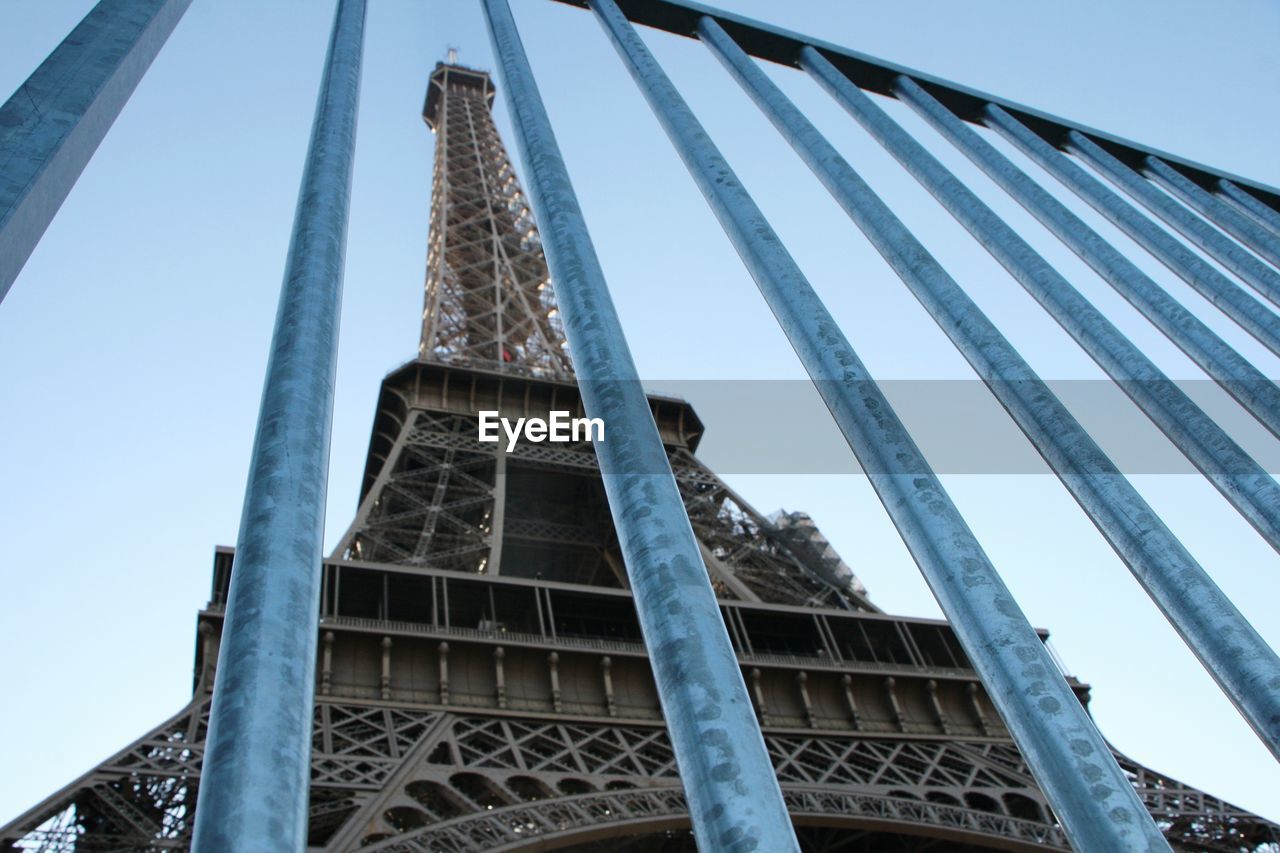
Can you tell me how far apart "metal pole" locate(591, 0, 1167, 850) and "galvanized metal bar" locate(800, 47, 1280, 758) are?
125 centimetres

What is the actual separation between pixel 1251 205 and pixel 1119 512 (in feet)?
24.9

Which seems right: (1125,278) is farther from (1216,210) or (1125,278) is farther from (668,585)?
(668,585)

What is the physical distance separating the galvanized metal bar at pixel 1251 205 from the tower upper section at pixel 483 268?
24.9 m

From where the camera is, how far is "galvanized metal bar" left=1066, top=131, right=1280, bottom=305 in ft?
34.4

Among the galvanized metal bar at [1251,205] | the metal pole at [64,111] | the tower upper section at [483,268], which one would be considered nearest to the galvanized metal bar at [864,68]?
the galvanized metal bar at [1251,205]

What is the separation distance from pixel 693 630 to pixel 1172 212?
9.31 meters

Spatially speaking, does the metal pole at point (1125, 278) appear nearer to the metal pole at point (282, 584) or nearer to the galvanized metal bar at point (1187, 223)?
the galvanized metal bar at point (1187, 223)

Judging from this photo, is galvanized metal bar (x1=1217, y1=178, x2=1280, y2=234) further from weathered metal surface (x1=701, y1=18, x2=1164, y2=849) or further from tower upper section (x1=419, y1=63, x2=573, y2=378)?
tower upper section (x1=419, y1=63, x2=573, y2=378)

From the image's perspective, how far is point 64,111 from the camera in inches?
176

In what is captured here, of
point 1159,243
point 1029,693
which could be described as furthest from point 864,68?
point 1029,693

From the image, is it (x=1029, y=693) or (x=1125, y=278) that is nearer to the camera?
(x=1029, y=693)

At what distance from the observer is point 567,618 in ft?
81.0

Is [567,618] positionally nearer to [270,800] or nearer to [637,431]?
[637,431]

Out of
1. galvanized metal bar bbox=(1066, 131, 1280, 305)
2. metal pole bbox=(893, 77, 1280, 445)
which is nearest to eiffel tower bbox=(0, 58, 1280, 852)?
metal pole bbox=(893, 77, 1280, 445)
